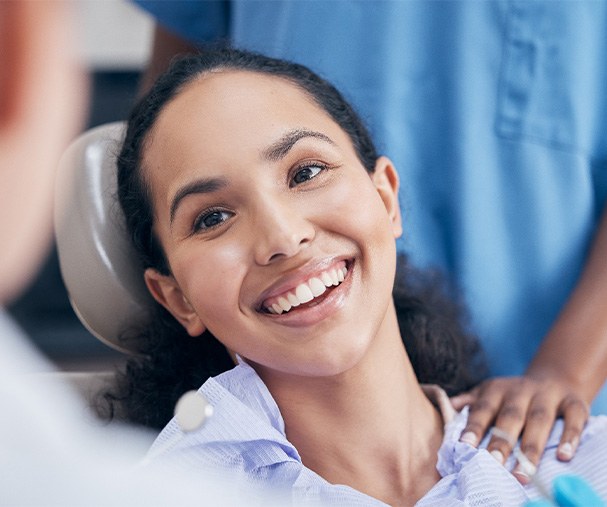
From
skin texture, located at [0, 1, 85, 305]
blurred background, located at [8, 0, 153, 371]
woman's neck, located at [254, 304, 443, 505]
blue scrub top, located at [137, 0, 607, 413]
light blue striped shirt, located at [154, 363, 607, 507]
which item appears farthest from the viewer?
blurred background, located at [8, 0, 153, 371]

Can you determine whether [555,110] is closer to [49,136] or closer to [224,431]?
[224,431]

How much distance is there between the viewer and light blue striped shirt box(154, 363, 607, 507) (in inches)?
36.1

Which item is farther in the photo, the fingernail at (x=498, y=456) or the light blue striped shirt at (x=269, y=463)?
the fingernail at (x=498, y=456)

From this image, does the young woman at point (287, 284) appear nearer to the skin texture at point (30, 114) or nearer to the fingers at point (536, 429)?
the fingers at point (536, 429)

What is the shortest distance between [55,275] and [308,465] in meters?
2.34

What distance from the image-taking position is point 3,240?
1.04 feet

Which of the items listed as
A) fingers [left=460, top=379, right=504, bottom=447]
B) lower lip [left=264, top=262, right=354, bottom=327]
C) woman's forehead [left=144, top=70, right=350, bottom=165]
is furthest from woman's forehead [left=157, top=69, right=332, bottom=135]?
fingers [left=460, top=379, right=504, bottom=447]

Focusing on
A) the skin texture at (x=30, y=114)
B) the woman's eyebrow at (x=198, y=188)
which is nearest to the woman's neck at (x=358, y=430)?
the woman's eyebrow at (x=198, y=188)

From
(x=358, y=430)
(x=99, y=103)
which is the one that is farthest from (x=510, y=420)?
(x=99, y=103)

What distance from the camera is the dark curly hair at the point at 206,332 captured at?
1.09 metres

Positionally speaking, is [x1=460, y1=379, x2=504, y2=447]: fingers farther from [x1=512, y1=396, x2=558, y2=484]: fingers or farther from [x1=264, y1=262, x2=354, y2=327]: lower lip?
[x1=264, y1=262, x2=354, y2=327]: lower lip

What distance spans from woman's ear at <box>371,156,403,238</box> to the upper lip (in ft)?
0.60

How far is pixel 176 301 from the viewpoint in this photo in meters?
1.08

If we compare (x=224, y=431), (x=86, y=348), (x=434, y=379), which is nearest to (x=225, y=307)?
(x=224, y=431)
